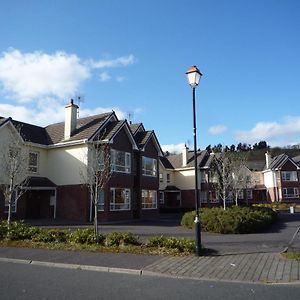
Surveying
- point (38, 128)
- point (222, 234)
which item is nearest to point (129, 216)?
point (38, 128)

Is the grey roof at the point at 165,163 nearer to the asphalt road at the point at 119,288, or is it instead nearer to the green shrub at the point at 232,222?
the green shrub at the point at 232,222

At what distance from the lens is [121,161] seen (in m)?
32.0

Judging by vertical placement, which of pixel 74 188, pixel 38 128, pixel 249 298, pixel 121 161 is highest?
pixel 38 128

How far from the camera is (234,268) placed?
33.9 ft

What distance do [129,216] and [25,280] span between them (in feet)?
77.6

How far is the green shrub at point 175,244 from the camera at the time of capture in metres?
12.8

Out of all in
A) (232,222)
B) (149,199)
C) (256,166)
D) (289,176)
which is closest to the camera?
(232,222)

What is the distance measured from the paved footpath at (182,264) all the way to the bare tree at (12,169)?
5.52m

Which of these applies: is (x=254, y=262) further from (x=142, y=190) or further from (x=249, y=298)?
(x=142, y=190)

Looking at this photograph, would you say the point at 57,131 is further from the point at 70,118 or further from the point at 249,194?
the point at 249,194

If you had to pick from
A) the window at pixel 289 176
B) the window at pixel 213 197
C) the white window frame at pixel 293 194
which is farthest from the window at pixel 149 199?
the window at pixel 289 176

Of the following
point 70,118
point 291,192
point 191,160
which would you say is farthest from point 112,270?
point 291,192

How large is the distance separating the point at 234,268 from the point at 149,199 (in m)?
26.3

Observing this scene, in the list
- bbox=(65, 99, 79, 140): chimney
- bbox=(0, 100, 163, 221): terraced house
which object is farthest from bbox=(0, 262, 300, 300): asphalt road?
bbox=(65, 99, 79, 140): chimney
